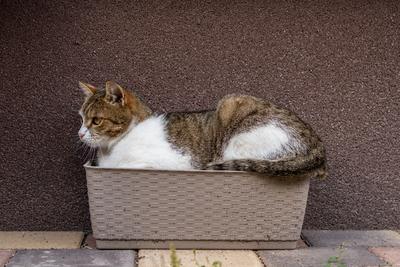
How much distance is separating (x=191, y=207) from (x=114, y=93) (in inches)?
20.3

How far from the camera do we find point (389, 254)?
209cm

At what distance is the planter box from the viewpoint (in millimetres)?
1987

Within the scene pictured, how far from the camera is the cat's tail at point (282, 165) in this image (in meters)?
2.00

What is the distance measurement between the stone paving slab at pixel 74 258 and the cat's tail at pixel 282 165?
1.46 feet

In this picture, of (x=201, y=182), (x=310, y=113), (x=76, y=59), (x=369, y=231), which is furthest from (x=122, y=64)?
(x=369, y=231)

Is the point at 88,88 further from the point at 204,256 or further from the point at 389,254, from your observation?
the point at 389,254

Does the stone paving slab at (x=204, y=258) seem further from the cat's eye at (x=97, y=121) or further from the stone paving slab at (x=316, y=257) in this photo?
the cat's eye at (x=97, y=121)

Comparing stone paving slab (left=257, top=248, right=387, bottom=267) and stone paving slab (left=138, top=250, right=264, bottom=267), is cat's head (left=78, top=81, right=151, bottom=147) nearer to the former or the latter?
stone paving slab (left=138, top=250, right=264, bottom=267)

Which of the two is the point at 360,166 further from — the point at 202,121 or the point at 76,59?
the point at 76,59

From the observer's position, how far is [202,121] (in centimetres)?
221

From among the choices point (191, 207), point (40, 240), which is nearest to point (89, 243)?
point (40, 240)

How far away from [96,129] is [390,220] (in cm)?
136

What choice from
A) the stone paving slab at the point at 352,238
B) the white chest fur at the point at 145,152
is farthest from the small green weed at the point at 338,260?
the white chest fur at the point at 145,152

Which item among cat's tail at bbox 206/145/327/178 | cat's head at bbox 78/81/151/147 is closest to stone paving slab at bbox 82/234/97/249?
cat's head at bbox 78/81/151/147
